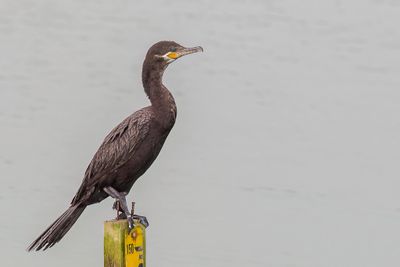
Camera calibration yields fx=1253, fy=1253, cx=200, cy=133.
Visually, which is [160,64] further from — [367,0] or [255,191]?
[367,0]

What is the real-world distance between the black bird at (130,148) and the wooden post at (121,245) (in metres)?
0.36

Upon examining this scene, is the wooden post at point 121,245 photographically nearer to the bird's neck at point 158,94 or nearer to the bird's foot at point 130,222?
the bird's foot at point 130,222

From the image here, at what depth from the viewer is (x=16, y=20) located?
14.9 meters

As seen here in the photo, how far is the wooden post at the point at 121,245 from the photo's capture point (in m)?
5.82

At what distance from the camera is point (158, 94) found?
636 centimetres

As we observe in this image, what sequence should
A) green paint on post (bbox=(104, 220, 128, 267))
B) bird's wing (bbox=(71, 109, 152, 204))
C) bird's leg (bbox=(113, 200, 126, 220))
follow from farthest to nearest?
bird's wing (bbox=(71, 109, 152, 204)) → bird's leg (bbox=(113, 200, 126, 220)) → green paint on post (bbox=(104, 220, 128, 267))

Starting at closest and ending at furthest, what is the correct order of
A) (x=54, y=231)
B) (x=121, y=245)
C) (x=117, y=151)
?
(x=121, y=245) < (x=54, y=231) < (x=117, y=151)

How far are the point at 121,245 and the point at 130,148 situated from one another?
0.64 m

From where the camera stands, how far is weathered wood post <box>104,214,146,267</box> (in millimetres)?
5820

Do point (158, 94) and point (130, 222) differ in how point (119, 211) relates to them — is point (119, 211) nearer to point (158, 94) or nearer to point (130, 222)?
point (130, 222)

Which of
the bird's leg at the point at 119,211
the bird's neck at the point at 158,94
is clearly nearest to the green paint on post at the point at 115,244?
the bird's leg at the point at 119,211

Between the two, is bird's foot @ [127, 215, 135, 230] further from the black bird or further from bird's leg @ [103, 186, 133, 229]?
the black bird

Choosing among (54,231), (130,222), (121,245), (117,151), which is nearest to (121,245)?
(121,245)

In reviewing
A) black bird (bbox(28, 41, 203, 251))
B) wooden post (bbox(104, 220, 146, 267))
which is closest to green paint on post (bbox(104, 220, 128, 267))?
wooden post (bbox(104, 220, 146, 267))
